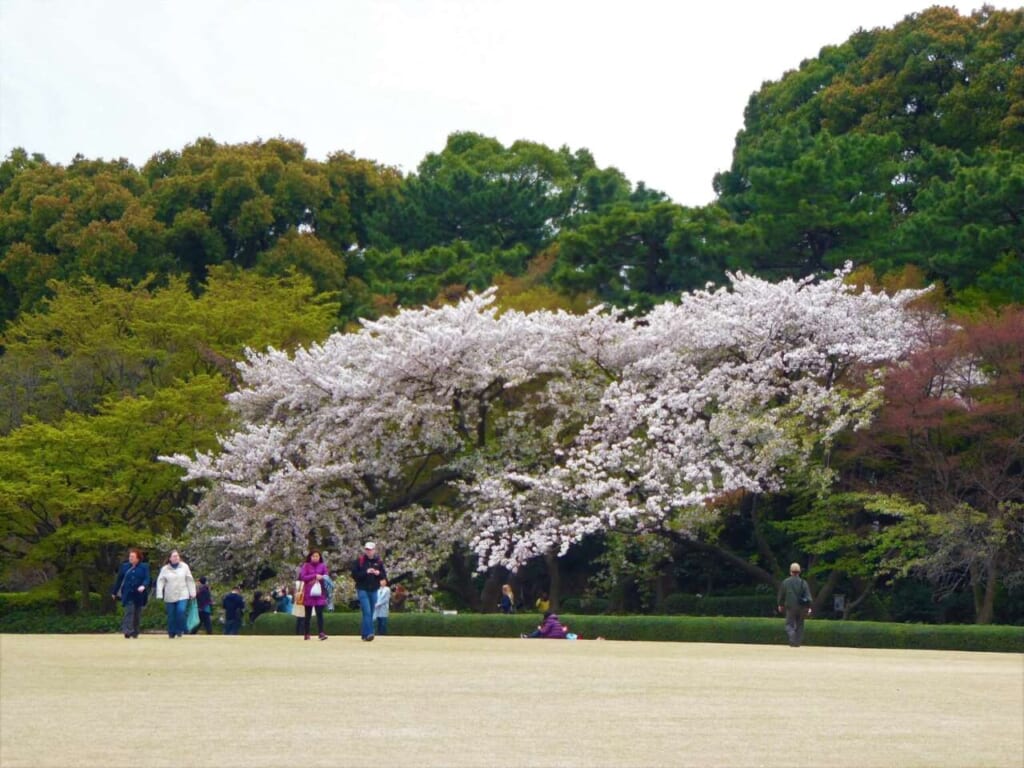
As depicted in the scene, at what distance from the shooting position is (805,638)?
1040 inches

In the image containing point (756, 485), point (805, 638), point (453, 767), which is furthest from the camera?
point (756, 485)

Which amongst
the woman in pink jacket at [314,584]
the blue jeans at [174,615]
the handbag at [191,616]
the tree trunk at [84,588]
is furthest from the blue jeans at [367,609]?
the tree trunk at [84,588]

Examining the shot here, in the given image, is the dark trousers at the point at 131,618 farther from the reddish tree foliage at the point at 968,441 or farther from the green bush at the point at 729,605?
the green bush at the point at 729,605

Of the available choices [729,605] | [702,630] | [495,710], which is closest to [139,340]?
[729,605]

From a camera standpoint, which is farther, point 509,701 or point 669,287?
point 669,287

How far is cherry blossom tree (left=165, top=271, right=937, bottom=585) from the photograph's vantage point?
108ft

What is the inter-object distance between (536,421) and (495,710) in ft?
80.9

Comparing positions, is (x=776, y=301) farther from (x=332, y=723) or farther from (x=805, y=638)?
(x=332, y=723)

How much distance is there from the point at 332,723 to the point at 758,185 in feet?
107

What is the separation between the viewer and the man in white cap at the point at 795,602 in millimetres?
23688

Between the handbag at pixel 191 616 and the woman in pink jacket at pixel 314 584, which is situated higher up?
the woman in pink jacket at pixel 314 584

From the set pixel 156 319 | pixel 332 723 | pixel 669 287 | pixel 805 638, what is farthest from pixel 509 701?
pixel 156 319

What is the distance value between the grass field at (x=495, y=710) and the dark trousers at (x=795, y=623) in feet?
15.1

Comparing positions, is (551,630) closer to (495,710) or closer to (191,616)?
(191,616)
